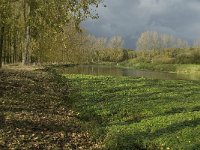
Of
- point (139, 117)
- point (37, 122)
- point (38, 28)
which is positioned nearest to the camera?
point (37, 122)

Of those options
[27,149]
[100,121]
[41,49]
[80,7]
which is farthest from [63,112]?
[41,49]

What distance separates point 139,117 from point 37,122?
6.36 metres

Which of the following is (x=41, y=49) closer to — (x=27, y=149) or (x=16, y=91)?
(x=16, y=91)

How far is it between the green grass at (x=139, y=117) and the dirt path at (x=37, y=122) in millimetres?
938

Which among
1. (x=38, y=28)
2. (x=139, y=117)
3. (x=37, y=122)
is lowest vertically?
(x=139, y=117)

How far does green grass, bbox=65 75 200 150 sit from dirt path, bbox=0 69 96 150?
3.08 feet

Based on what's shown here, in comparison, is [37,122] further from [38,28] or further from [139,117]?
[38,28]

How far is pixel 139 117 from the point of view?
23.0m

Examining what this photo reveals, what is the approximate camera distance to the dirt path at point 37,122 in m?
16.1

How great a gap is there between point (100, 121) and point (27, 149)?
25.7ft

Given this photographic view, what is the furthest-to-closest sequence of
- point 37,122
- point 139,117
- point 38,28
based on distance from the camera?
point 38,28, point 139,117, point 37,122

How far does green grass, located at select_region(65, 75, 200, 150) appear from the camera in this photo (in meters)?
17.1

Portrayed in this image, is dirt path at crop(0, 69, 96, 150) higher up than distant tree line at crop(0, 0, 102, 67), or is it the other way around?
distant tree line at crop(0, 0, 102, 67)

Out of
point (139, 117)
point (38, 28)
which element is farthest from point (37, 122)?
point (38, 28)
